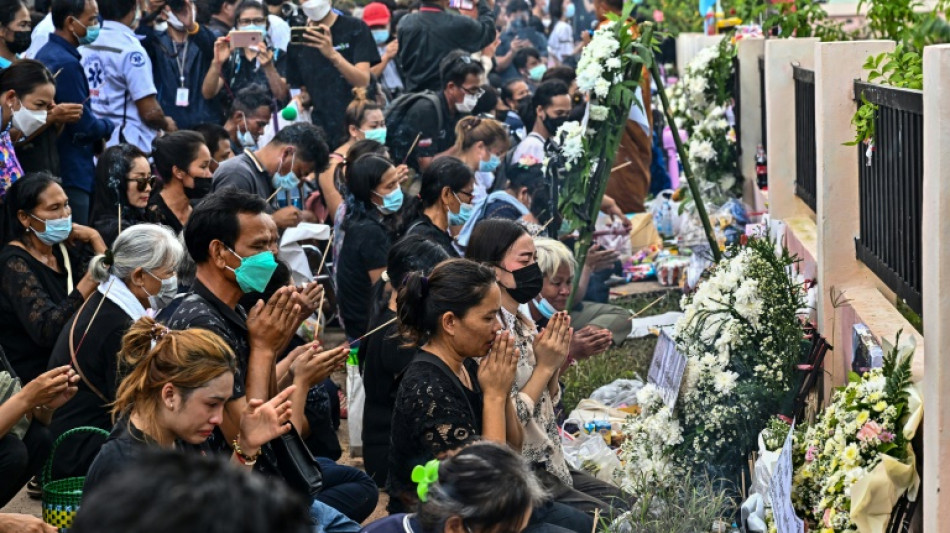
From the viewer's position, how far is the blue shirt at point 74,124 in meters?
8.13

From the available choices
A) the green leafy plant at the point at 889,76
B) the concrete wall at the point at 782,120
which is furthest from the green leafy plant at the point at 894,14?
the green leafy plant at the point at 889,76

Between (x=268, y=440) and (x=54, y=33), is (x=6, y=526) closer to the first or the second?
(x=268, y=440)

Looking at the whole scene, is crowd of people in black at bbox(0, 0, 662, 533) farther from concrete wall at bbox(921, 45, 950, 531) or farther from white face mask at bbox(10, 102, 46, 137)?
concrete wall at bbox(921, 45, 950, 531)

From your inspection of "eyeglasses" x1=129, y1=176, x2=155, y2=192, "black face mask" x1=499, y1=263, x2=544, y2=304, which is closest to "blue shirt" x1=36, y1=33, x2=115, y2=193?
"eyeglasses" x1=129, y1=176, x2=155, y2=192

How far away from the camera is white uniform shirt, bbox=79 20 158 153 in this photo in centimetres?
883

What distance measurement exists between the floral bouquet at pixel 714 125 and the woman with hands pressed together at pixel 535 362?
4.44 m

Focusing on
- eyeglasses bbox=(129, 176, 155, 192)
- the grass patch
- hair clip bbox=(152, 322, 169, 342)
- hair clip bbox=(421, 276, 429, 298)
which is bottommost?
the grass patch

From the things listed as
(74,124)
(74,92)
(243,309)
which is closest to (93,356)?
(243,309)

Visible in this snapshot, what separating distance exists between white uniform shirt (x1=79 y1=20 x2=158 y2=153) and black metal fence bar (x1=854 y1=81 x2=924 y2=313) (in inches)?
202

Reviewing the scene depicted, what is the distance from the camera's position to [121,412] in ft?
13.5

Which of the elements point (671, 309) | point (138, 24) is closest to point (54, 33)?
point (138, 24)

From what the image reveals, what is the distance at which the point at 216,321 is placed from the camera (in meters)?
4.59

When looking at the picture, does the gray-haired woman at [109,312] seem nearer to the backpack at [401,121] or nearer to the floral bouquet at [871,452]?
the floral bouquet at [871,452]

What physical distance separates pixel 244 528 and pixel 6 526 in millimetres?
2981
